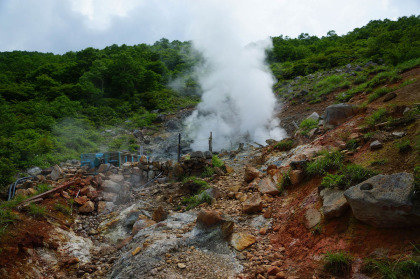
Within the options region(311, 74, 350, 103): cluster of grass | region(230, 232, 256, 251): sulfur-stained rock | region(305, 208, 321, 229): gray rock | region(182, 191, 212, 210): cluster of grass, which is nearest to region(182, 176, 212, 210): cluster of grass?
region(182, 191, 212, 210): cluster of grass

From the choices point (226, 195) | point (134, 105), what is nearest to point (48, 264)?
point (226, 195)

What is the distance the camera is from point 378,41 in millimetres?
18516

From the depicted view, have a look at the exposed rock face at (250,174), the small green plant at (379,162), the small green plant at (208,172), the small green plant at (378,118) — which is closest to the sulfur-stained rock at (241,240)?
the small green plant at (379,162)

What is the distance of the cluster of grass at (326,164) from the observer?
4.15m

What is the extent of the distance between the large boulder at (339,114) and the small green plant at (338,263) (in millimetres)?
5214

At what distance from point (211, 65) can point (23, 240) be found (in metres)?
18.4

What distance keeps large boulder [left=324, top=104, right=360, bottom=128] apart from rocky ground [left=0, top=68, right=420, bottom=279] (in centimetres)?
3

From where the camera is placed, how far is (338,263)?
2.44 m

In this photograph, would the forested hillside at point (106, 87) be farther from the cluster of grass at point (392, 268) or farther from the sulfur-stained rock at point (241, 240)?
the cluster of grass at point (392, 268)

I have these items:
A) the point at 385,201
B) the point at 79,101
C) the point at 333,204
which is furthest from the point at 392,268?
the point at 79,101

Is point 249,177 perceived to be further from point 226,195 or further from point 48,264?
point 48,264

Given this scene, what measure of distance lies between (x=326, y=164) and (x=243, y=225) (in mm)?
1870

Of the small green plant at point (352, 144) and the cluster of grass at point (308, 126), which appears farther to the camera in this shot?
the cluster of grass at point (308, 126)

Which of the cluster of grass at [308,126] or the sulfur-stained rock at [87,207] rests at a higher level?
the cluster of grass at [308,126]
